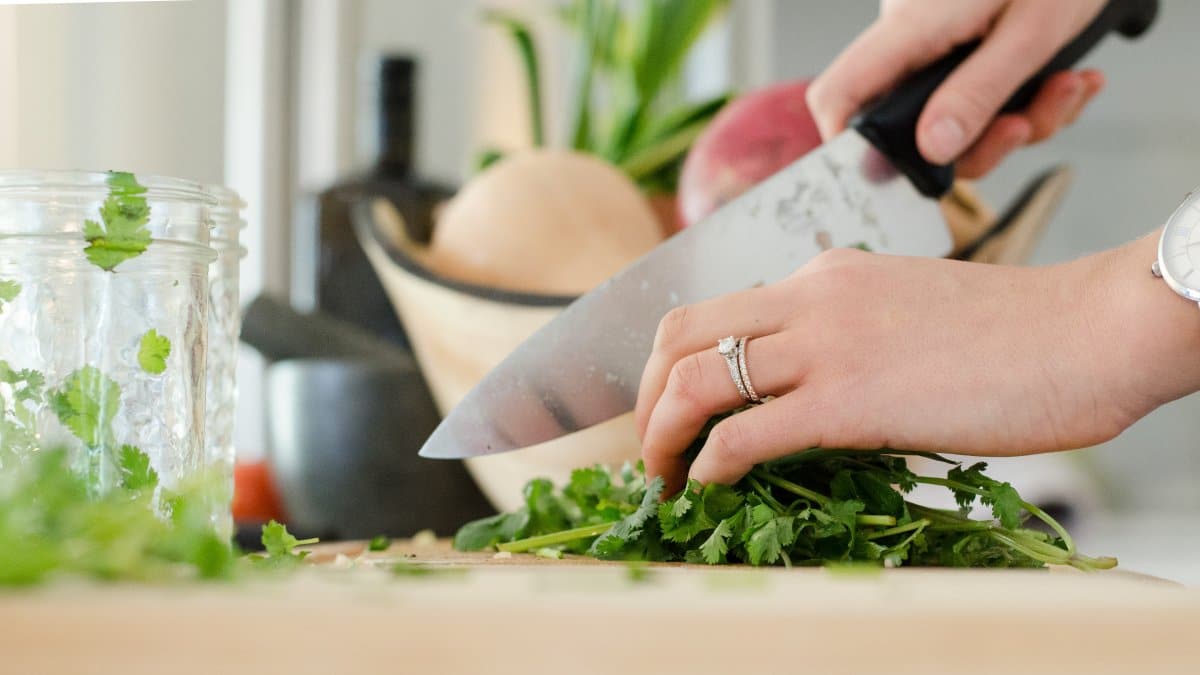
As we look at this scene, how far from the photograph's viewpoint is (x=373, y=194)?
5.04 ft

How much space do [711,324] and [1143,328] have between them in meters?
0.25

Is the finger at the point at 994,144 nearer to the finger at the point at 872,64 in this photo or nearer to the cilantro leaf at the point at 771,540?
the finger at the point at 872,64

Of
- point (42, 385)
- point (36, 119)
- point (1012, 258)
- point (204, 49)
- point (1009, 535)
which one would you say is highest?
point (204, 49)

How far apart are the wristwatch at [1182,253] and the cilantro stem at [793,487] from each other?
230mm

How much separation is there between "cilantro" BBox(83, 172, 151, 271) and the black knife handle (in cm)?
56

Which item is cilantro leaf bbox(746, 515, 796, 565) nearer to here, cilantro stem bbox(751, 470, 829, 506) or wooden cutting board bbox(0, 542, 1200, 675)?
cilantro stem bbox(751, 470, 829, 506)

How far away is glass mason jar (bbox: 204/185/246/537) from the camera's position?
78cm

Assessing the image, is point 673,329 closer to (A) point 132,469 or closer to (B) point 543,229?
(A) point 132,469

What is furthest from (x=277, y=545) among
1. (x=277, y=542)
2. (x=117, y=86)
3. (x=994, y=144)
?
(x=117, y=86)

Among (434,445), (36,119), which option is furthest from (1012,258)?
(36,119)

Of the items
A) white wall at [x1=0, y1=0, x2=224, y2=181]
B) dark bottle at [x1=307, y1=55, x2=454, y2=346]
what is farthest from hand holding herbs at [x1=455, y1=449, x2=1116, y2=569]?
white wall at [x1=0, y1=0, x2=224, y2=181]

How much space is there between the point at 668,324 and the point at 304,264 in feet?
3.44

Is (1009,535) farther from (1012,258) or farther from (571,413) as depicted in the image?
(1012,258)

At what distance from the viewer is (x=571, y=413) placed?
830 millimetres
